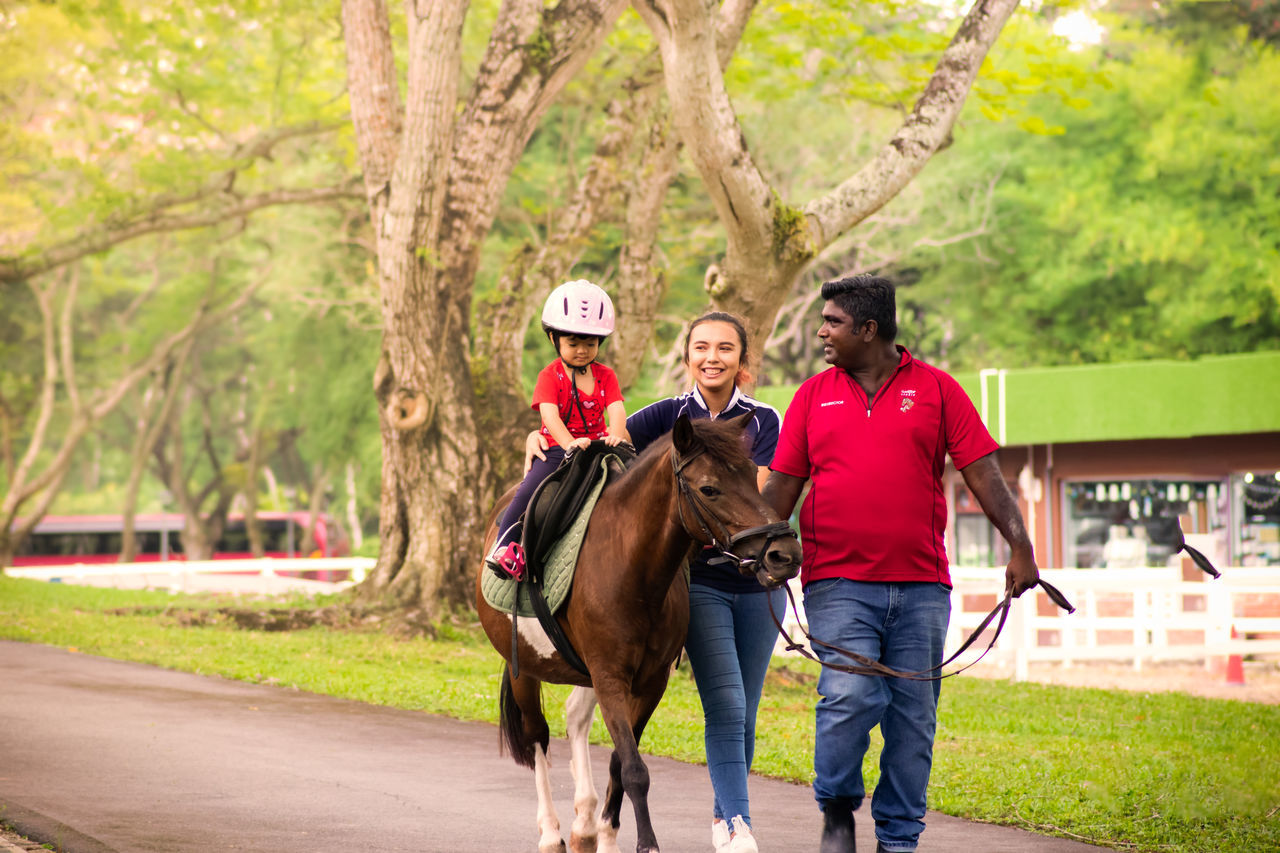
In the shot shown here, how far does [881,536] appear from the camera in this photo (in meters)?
4.84

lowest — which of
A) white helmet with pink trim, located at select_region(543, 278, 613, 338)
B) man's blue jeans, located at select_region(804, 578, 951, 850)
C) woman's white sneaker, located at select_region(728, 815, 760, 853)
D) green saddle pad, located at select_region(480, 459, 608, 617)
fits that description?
woman's white sneaker, located at select_region(728, 815, 760, 853)

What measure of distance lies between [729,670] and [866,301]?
1.65 meters

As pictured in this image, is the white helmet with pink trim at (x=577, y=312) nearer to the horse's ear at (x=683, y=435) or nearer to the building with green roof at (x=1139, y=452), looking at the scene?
the horse's ear at (x=683, y=435)

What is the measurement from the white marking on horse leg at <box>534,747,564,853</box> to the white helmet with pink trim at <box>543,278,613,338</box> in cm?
206

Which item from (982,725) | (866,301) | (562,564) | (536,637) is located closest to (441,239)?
(982,725)

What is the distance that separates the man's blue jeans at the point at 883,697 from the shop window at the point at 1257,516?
69.0 ft

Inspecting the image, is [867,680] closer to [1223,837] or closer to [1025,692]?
[1223,837]

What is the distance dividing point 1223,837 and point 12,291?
128ft

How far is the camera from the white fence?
15.3m

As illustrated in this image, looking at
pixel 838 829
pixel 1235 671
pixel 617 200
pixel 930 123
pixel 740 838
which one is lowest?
pixel 1235 671

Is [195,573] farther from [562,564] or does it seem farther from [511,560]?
[562,564]

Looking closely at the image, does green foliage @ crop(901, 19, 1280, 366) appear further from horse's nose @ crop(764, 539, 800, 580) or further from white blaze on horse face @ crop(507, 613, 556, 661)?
horse's nose @ crop(764, 539, 800, 580)

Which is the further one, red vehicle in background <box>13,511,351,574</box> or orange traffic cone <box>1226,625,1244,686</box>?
red vehicle in background <box>13,511,351,574</box>

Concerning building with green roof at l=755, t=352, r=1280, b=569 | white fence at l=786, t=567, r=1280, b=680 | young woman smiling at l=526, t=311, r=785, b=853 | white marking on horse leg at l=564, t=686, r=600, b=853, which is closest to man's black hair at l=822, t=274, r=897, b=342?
young woman smiling at l=526, t=311, r=785, b=853
